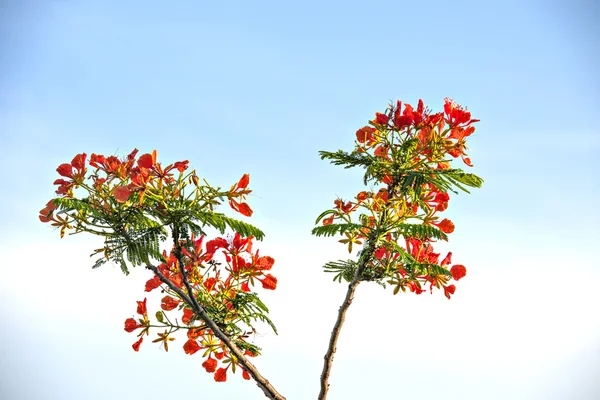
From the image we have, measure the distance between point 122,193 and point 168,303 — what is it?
54.5 inches

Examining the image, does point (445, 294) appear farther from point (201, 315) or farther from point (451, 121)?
point (201, 315)

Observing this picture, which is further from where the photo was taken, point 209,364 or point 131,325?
point 209,364

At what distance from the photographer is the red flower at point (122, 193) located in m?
4.15

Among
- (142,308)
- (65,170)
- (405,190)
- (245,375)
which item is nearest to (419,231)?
(405,190)

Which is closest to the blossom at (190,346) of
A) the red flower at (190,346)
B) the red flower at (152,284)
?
the red flower at (190,346)

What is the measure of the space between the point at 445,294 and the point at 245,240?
177 cm

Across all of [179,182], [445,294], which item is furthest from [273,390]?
[179,182]

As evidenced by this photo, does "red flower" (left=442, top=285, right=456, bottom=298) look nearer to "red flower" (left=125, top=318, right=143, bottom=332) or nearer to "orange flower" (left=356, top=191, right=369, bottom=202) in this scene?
"orange flower" (left=356, top=191, right=369, bottom=202)

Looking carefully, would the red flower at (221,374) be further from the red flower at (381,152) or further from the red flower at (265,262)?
the red flower at (381,152)

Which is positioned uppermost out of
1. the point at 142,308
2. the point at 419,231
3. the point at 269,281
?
the point at 142,308

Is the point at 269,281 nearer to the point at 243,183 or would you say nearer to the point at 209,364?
the point at 209,364

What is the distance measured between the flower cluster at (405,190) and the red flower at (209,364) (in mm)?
1553

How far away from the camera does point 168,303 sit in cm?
520

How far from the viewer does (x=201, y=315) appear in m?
4.73
